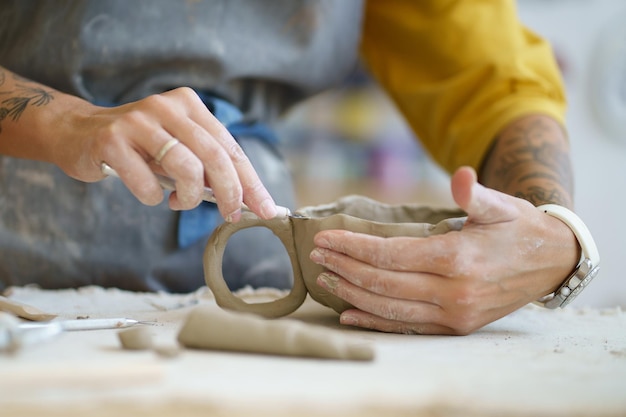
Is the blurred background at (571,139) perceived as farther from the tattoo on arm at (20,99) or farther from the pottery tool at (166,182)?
the pottery tool at (166,182)

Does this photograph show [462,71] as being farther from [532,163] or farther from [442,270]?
[442,270]

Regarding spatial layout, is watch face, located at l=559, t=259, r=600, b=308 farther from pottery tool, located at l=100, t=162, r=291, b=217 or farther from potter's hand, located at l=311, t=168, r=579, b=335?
pottery tool, located at l=100, t=162, r=291, b=217

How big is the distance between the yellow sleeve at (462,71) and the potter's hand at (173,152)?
58cm

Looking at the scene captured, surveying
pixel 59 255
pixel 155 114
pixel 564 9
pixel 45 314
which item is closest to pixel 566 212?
pixel 155 114

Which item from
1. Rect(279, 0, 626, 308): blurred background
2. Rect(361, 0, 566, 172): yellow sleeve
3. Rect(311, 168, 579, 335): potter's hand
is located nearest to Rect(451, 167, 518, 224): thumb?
Rect(311, 168, 579, 335): potter's hand

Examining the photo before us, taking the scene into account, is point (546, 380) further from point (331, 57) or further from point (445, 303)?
point (331, 57)

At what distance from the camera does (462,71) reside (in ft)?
3.95

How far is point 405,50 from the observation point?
1.32m

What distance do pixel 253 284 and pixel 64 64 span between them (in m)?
0.45

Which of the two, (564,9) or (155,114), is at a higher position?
(155,114)

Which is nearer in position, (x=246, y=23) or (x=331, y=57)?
(x=246, y=23)

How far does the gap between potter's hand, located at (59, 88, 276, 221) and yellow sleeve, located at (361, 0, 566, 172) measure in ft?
1.91

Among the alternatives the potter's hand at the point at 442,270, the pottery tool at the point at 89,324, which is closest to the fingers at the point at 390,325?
the potter's hand at the point at 442,270

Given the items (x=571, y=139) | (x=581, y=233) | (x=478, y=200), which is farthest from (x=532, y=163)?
(x=571, y=139)
